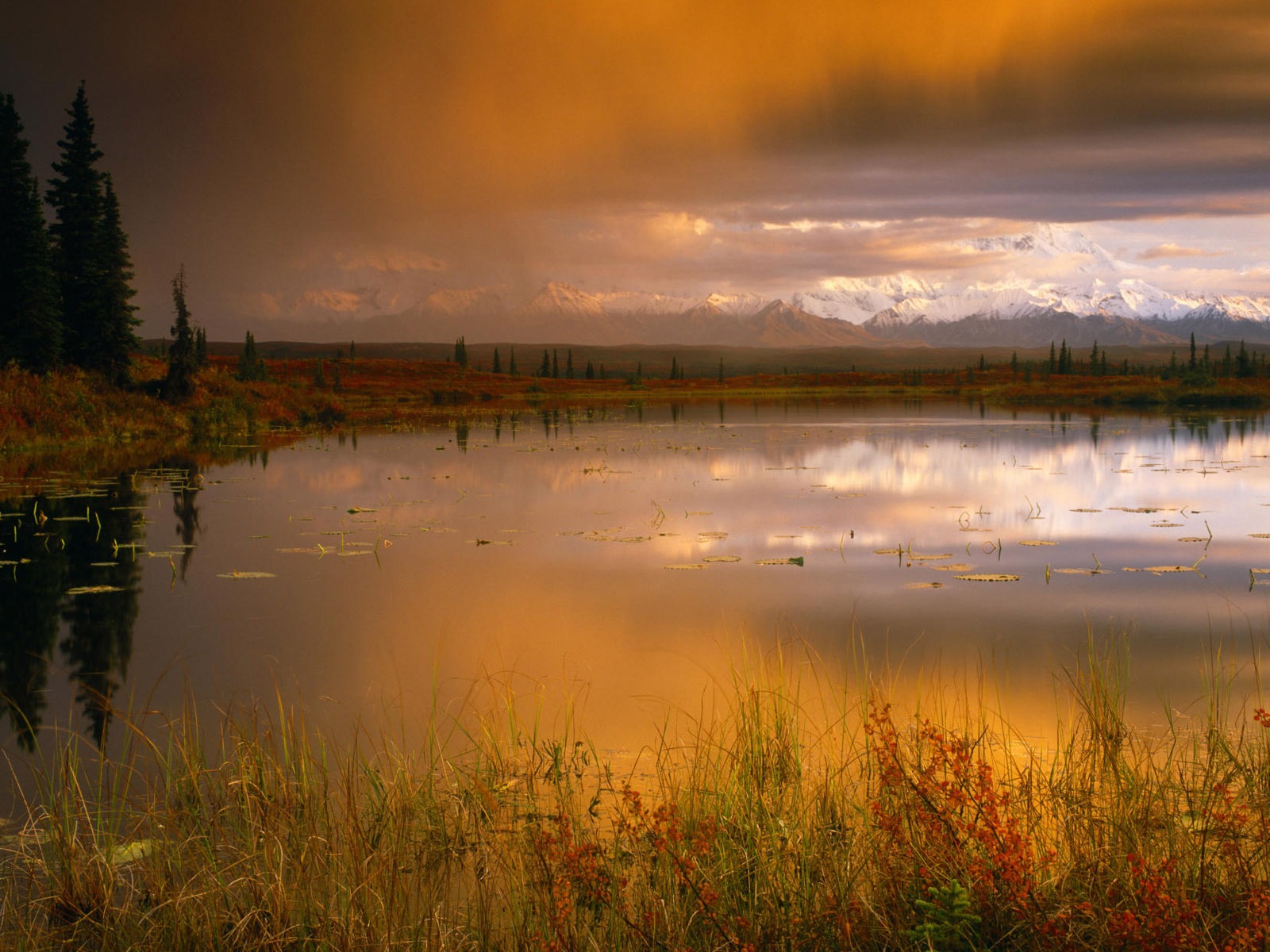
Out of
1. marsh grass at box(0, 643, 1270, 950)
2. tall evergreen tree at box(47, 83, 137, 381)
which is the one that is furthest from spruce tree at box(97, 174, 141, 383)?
marsh grass at box(0, 643, 1270, 950)

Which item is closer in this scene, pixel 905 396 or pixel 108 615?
pixel 108 615

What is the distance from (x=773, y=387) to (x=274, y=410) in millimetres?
96128

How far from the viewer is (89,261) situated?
50.5 m

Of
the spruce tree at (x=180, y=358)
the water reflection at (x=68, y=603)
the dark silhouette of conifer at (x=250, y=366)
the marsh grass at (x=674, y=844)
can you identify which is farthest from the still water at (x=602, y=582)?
the dark silhouette of conifer at (x=250, y=366)

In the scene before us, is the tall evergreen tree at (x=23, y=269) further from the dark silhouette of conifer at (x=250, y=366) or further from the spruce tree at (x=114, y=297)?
the dark silhouette of conifer at (x=250, y=366)

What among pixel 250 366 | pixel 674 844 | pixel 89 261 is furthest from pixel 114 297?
pixel 674 844

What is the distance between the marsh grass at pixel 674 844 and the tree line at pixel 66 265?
142 ft

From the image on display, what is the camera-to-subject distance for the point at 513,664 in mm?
10711

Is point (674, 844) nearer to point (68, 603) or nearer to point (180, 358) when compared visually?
point (68, 603)

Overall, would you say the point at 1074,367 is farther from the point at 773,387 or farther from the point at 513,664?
the point at 513,664

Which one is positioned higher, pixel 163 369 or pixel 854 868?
pixel 163 369

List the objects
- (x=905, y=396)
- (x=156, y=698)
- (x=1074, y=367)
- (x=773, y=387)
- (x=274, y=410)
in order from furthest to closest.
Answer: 1. (x=1074, y=367)
2. (x=773, y=387)
3. (x=905, y=396)
4. (x=274, y=410)
5. (x=156, y=698)

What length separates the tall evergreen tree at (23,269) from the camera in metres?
43.7

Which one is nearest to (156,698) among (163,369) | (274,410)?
(274,410)
